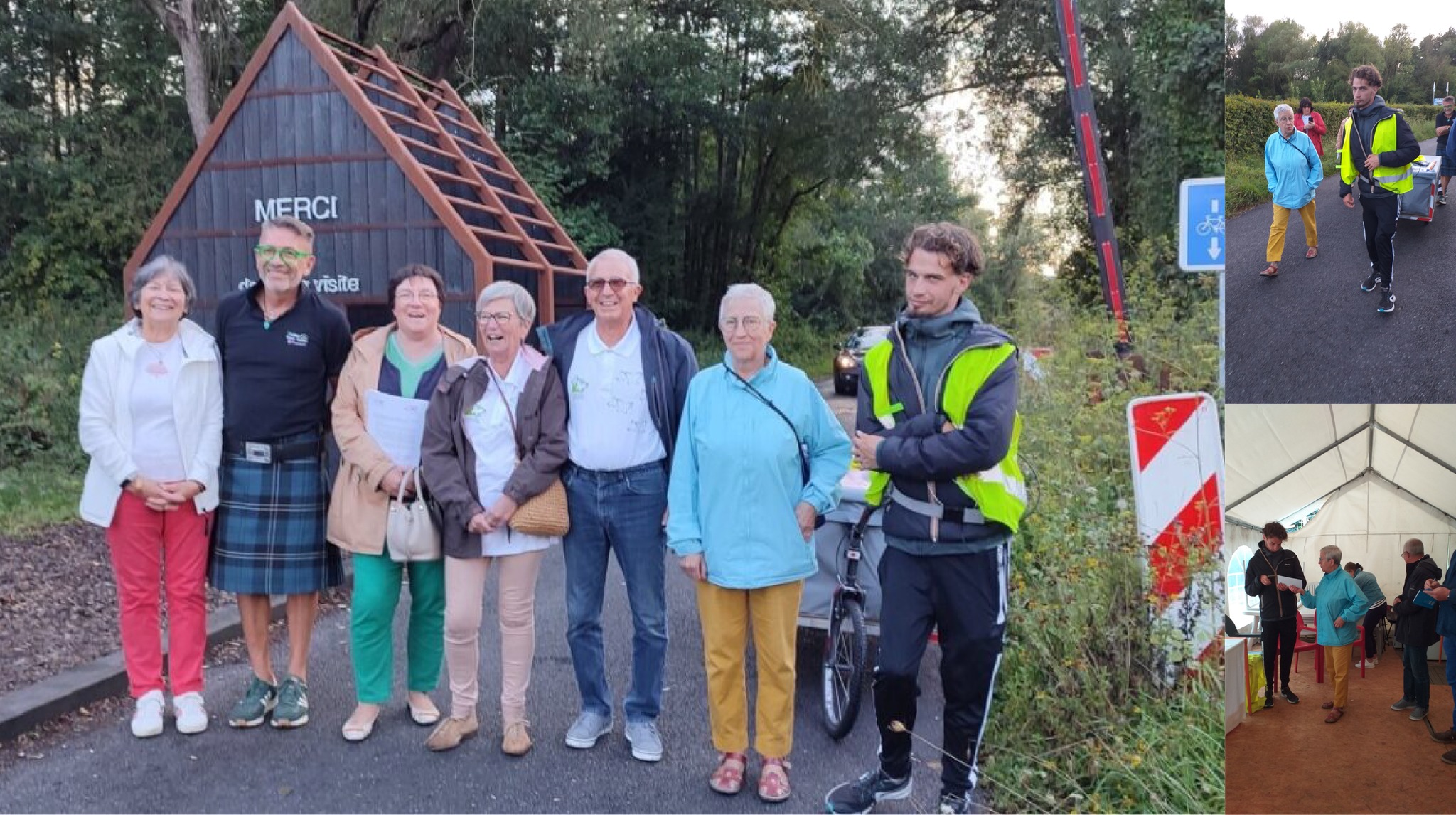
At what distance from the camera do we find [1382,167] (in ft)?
6.90

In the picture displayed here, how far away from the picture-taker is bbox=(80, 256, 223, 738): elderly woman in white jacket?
167 inches

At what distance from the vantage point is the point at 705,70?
837 inches

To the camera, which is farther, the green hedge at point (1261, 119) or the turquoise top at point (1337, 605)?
the green hedge at point (1261, 119)

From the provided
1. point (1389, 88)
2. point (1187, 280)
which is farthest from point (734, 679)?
point (1187, 280)

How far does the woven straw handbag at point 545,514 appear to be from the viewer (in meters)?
4.11

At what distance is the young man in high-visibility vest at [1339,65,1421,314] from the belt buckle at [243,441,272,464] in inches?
145

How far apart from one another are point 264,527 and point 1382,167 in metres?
3.85

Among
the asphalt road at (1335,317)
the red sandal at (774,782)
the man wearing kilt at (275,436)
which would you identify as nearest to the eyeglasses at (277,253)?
the man wearing kilt at (275,436)

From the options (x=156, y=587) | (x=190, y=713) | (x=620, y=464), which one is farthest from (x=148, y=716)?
(x=620, y=464)

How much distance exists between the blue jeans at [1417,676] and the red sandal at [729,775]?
2350mm

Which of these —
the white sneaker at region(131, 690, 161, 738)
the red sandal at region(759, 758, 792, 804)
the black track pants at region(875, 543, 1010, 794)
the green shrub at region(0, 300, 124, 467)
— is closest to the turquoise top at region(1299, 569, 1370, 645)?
the black track pants at region(875, 543, 1010, 794)

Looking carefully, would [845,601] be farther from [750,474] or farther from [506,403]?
[506,403]

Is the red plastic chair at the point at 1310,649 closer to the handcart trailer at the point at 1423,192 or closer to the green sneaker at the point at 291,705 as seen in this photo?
the handcart trailer at the point at 1423,192

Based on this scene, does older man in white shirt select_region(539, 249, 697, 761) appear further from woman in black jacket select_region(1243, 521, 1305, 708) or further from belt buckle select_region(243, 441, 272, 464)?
woman in black jacket select_region(1243, 521, 1305, 708)
